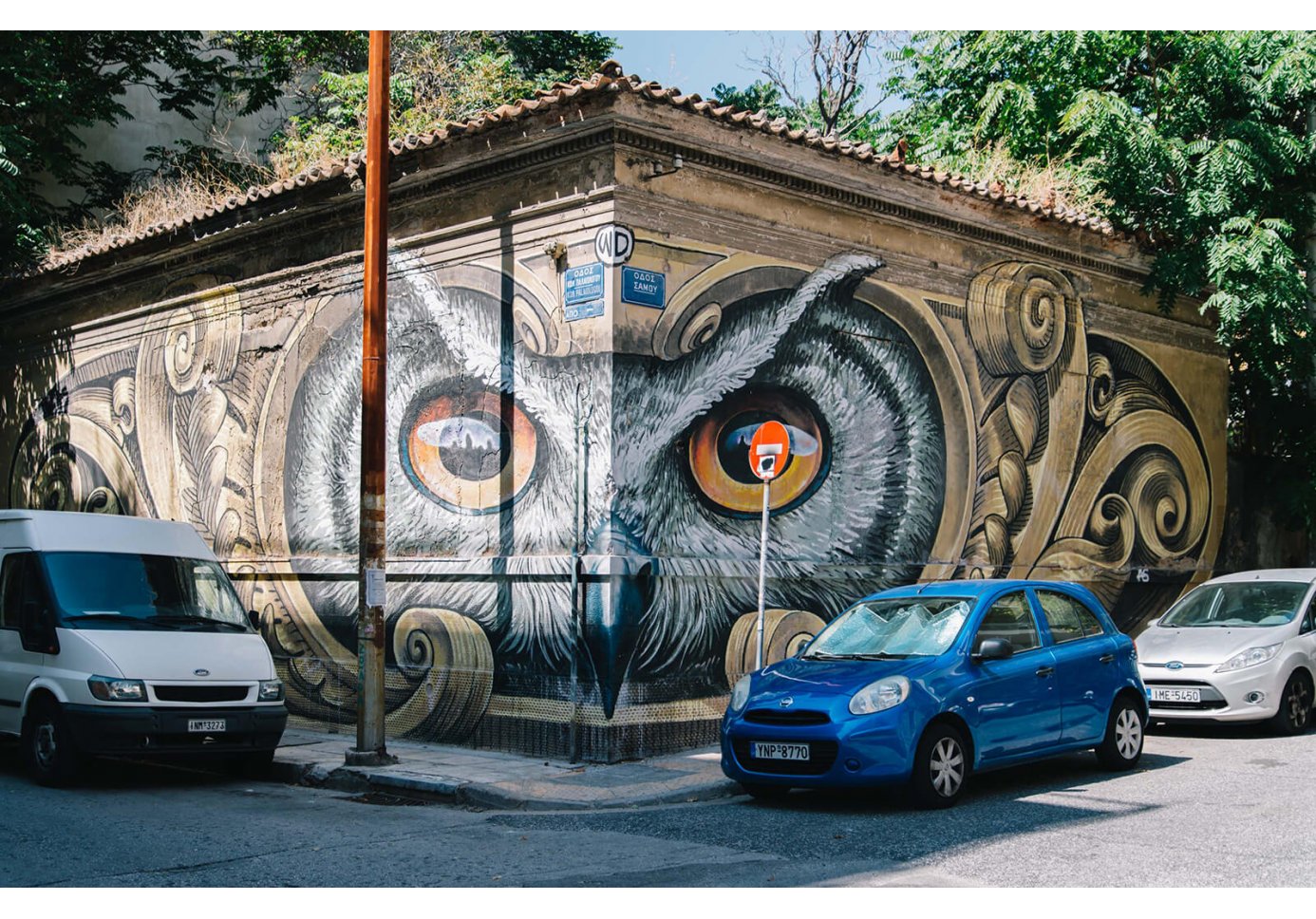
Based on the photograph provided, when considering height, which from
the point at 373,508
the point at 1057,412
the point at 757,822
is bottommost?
the point at 757,822

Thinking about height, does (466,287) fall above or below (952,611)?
above

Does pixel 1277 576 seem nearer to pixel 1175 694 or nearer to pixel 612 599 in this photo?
pixel 1175 694

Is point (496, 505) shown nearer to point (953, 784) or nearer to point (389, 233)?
point (389, 233)

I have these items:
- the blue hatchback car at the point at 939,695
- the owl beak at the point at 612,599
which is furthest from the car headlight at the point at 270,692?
the blue hatchback car at the point at 939,695

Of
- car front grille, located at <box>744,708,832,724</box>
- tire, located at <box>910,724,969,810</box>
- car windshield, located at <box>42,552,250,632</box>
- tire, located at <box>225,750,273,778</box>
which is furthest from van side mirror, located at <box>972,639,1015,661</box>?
car windshield, located at <box>42,552,250,632</box>

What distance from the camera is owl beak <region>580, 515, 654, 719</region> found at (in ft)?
38.3

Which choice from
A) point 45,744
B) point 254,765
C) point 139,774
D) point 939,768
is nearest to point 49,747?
point 45,744

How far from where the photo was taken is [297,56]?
27.8 meters

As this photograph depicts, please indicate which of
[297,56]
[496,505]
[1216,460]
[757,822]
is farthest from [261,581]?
[297,56]

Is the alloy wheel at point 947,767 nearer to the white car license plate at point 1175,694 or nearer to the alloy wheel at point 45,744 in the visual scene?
the white car license plate at point 1175,694

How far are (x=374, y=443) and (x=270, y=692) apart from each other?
7.50 ft

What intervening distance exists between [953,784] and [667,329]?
5.04 m

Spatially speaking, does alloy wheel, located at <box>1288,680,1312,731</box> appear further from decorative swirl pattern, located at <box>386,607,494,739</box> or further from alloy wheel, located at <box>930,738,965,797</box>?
decorative swirl pattern, located at <box>386,607,494,739</box>

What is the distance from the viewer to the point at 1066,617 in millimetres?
10836
